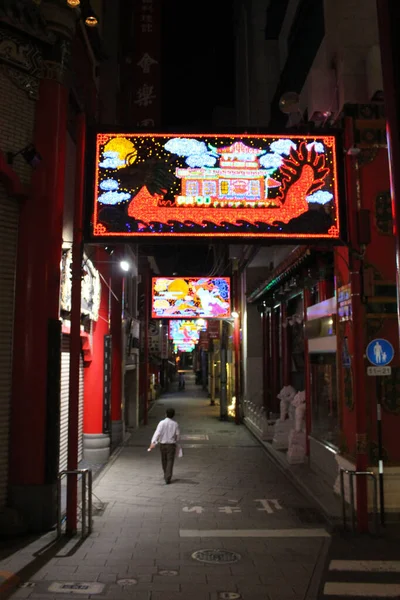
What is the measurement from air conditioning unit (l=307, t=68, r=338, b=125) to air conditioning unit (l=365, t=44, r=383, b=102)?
979 mm

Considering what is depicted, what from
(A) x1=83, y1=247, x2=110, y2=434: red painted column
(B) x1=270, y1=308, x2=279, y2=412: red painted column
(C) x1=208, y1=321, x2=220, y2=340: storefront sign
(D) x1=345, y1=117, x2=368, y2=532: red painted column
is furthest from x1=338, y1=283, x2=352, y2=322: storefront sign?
(C) x1=208, y1=321, x2=220, y2=340: storefront sign

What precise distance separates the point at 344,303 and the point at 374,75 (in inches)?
181

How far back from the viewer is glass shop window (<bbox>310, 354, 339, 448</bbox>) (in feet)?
38.5

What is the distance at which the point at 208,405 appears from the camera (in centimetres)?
3603

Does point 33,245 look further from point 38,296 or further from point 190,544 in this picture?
point 190,544

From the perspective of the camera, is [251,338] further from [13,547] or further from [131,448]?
[13,547]

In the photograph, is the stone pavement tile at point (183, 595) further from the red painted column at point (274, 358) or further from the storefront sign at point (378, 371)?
the red painted column at point (274, 358)

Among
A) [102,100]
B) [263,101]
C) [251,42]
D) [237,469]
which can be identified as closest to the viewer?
[237,469]

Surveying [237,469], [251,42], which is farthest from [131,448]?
Result: [251,42]

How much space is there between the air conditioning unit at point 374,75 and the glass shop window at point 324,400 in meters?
5.61

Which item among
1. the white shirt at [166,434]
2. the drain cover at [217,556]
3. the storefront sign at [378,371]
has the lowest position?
the drain cover at [217,556]

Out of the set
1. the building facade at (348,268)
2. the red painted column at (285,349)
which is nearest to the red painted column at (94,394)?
the building facade at (348,268)

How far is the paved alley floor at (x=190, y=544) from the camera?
20.3 feet

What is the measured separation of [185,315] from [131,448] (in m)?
6.91
